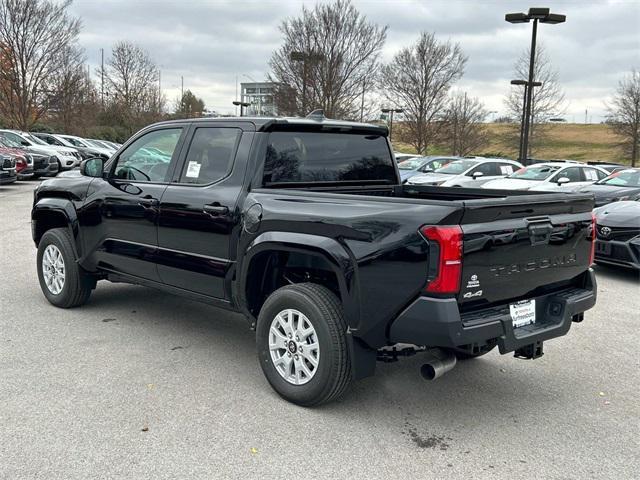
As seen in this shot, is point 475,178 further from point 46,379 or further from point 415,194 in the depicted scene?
point 46,379

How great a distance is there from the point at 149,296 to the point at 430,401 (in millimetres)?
3667

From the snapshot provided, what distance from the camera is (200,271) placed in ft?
15.0

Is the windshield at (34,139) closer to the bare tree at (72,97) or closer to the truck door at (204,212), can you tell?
the bare tree at (72,97)

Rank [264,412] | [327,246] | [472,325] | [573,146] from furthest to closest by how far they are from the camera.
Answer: [573,146], [264,412], [327,246], [472,325]

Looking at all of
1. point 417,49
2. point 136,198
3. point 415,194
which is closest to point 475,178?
point 415,194

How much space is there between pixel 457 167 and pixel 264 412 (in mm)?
16517

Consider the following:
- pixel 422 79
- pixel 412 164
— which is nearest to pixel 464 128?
pixel 422 79

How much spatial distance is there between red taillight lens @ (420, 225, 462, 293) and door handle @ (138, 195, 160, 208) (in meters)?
2.53

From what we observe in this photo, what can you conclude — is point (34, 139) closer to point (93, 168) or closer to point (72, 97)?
point (72, 97)

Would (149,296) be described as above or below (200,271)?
below

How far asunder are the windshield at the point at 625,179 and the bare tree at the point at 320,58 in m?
17.6

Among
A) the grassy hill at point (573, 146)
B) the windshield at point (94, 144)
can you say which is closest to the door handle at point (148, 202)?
the windshield at point (94, 144)

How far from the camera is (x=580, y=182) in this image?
15070 mm

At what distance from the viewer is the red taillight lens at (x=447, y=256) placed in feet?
10.3
